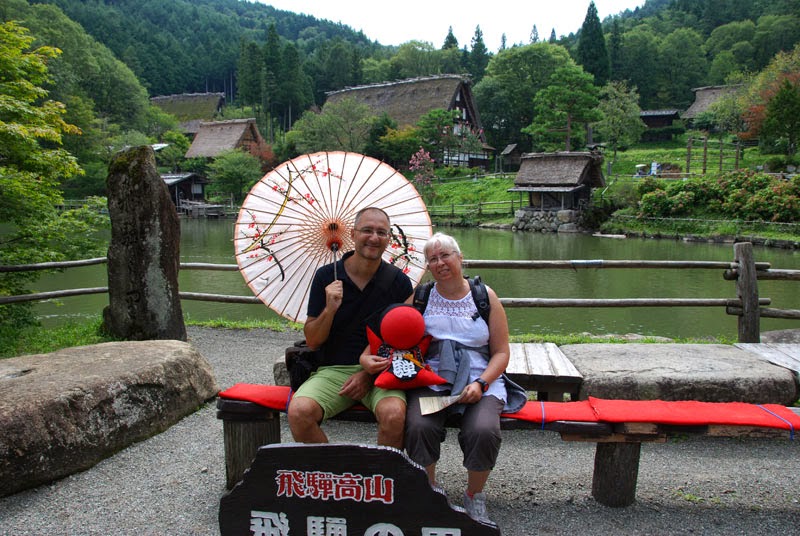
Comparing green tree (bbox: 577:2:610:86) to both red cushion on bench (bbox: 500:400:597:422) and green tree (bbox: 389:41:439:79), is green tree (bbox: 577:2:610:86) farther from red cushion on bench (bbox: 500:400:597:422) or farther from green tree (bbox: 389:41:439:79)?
red cushion on bench (bbox: 500:400:597:422)

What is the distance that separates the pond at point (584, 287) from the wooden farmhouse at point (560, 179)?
5.67 meters

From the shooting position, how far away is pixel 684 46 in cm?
4353

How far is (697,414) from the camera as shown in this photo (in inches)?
85.7

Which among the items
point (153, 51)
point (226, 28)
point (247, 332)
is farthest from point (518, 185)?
point (226, 28)

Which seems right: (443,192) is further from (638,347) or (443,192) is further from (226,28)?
(226,28)

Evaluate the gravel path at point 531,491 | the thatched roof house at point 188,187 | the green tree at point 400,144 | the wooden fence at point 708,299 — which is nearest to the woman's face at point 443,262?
the gravel path at point 531,491

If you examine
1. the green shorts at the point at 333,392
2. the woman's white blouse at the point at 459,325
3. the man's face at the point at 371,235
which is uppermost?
the man's face at the point at 371,235

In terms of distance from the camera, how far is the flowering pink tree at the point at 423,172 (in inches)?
1134

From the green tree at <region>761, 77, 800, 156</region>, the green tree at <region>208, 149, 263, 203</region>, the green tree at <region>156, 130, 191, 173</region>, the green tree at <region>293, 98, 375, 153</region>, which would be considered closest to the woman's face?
the green tree at <region>761, 77, 800, 156</region>

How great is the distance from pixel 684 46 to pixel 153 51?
5052 centimetres

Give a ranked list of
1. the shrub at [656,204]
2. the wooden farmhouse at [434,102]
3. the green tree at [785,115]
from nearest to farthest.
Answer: the shrub at [656,204] < the green tree at [785,115] < the wooden farmhouse at [434,102]

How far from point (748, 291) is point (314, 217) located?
3745 mm

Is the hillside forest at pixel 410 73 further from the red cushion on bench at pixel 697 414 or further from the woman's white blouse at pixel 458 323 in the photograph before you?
the red cushion on bench at pixel 697 414

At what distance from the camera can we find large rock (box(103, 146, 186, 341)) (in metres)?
4.53
